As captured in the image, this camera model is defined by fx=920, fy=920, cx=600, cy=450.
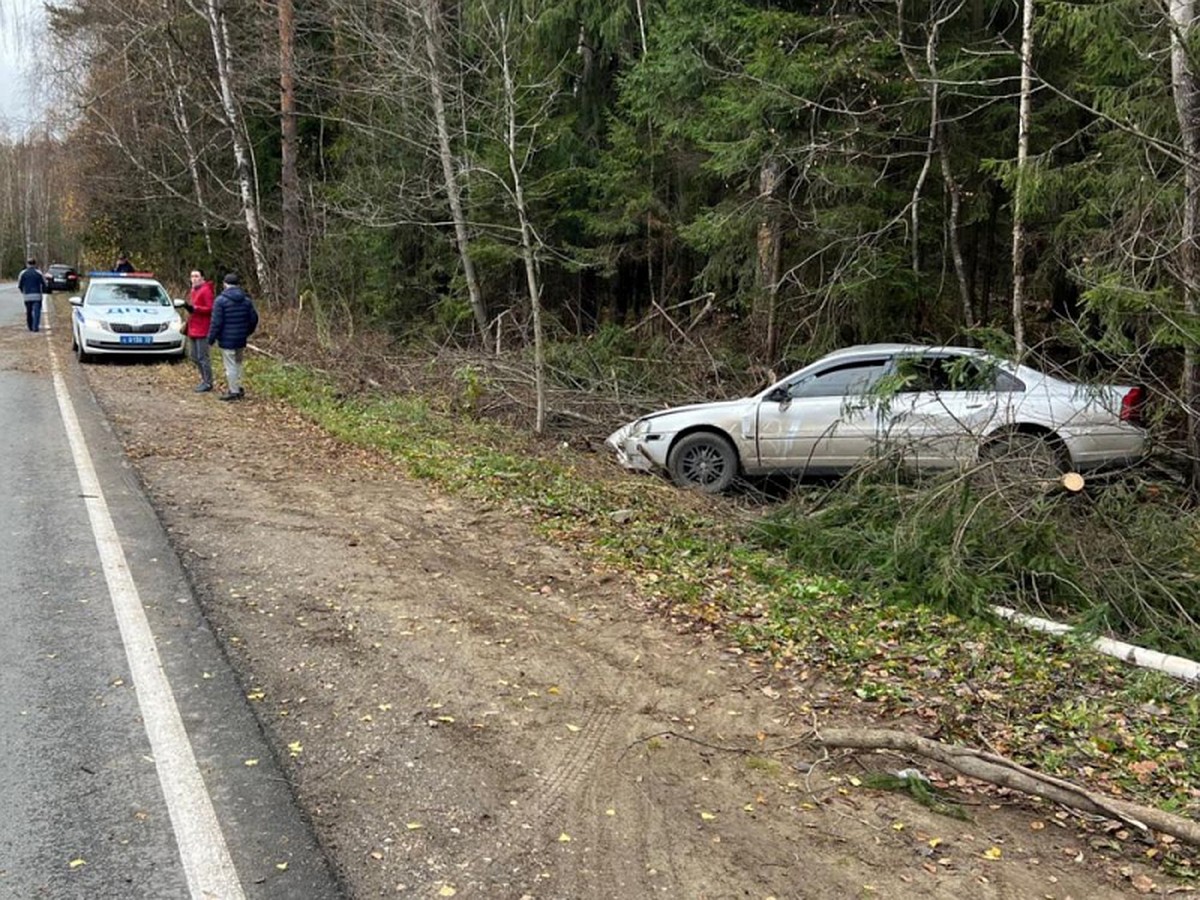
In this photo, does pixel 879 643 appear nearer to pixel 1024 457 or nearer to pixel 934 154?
pixel 1024 457

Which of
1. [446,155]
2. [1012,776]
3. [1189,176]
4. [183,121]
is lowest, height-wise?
[1012,776]

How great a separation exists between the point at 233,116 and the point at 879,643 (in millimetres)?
21313

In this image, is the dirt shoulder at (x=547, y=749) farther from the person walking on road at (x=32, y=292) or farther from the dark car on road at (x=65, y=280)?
the dark car on road at (x=65, y=280)

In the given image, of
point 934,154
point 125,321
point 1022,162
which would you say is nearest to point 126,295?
point 125,321

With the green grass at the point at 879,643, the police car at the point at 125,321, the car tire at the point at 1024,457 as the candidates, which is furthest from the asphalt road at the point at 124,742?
the police car at the point at 125,321

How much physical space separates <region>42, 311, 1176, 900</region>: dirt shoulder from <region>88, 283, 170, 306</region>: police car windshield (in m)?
11.8

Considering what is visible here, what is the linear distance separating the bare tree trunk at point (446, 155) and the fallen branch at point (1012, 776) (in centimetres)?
1123

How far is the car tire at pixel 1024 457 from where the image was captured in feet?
24.2

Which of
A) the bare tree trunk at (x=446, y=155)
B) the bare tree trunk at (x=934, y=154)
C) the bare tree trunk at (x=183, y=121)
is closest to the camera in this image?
the bare tree trunk at (x=934, y=154)

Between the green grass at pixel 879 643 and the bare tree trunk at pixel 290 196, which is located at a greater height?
the bare tree trunk at pixel 290 196

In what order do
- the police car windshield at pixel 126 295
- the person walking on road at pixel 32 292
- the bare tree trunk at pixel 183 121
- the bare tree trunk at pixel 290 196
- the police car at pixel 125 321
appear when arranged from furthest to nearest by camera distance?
1. the bare tree trunk at pixel 183 121
2. the person walking on road at pixel 32 292
3. the bare tree trunk at pixel 290 196
4. the police car windshield at pixel 126 295
5. the police car at pixel 125 321

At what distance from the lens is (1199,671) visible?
17.5 ft

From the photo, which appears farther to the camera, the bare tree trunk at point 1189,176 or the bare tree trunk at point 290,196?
the bare tree trunk at point 290,196

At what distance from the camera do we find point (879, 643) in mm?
5621
